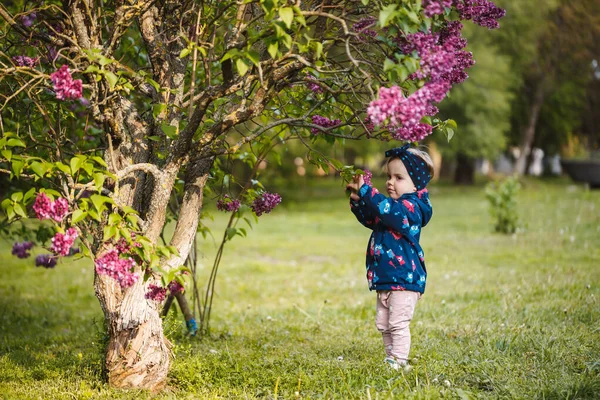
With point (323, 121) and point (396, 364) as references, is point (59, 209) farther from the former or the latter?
point (396, 364)

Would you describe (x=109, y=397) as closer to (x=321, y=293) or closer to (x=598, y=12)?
(x=321, y=293)

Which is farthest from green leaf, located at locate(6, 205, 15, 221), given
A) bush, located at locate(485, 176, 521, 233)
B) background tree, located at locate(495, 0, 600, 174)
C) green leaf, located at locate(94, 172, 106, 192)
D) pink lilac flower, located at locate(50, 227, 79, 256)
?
background tree, located at locate(495, 0, 600, 174)

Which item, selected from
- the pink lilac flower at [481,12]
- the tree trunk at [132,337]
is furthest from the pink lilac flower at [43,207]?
the pink lilac flower at [481,12]

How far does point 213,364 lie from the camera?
4020 millimetres

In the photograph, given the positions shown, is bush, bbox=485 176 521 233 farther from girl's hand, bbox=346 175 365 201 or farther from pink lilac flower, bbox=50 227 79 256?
pink lilac flower, bbox=50 227 79 256

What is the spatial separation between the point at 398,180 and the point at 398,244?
1.32ft

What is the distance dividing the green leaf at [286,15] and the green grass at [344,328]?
1.90 meters

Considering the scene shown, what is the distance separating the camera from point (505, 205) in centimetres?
1151

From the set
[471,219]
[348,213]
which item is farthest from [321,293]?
[348,213]

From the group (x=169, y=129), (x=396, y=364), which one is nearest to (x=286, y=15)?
(x=169, y=129)

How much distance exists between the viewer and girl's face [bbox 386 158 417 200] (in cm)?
385

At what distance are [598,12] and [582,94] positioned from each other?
18.6 ft

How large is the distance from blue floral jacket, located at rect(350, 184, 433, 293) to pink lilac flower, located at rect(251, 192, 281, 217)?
481mm

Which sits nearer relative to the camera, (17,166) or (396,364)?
(17,166)
